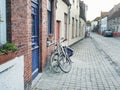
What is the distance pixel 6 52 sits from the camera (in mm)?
4105

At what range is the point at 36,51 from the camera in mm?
7879

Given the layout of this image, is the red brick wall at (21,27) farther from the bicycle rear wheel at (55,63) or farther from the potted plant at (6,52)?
the bicycle rear wheel at (55,63)

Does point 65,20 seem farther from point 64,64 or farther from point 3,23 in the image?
point 3,23

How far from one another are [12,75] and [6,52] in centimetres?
54

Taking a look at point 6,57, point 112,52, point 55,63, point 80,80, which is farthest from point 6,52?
point 112,52

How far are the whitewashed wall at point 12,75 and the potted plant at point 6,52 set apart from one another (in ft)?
0.28

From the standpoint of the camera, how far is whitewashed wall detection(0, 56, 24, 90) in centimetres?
395

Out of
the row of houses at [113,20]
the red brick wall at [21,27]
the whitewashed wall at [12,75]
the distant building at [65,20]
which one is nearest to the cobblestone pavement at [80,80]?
the red brick wall at [21,27]

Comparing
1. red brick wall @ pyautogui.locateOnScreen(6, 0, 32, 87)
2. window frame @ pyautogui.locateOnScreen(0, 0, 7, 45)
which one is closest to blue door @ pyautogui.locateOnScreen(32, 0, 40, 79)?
red brick wall @ pyautogui.locateOnScreen(6, 0, 32, 87)

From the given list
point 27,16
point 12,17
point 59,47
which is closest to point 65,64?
point 59,47

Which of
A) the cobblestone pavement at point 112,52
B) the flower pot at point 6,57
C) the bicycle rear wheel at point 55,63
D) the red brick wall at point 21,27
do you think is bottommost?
the cobblestone pavement at point 112,52

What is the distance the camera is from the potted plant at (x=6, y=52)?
389cm

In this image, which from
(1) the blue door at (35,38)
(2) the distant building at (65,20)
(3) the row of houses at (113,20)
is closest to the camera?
(1) the blue door at (35,38)

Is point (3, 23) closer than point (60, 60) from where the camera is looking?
Yes
